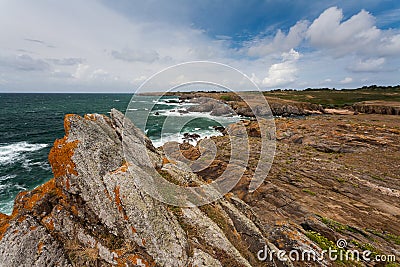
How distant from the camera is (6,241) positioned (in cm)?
598

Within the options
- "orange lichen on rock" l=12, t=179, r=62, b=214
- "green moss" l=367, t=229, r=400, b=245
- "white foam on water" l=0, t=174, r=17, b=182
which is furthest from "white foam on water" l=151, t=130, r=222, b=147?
"orange lichen on rock" l=12, t=179, r=62, b=214

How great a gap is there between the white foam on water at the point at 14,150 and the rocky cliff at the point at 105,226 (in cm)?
3271

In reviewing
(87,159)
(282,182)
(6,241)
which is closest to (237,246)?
(87,159)

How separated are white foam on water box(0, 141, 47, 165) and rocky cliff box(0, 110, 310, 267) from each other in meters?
32.7

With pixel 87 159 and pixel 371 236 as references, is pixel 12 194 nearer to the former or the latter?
pixel 87 159

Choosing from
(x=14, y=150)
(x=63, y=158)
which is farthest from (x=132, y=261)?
(x=14, y=150)

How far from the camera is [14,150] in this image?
35.8 meters

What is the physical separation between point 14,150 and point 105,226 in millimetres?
42415

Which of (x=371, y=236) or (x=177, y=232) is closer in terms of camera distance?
(x=177, y=232)

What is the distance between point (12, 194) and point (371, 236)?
3051 centimetres

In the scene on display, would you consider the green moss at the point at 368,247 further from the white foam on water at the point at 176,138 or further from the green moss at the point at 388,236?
the white foam on water at the point at 176,138

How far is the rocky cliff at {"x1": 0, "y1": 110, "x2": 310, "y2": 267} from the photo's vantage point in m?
5.72

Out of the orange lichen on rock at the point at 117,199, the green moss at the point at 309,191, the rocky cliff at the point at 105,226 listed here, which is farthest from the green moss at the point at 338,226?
the orange lichen on rock at the point at 117,199

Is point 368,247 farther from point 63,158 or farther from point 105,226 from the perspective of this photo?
point 63,158
